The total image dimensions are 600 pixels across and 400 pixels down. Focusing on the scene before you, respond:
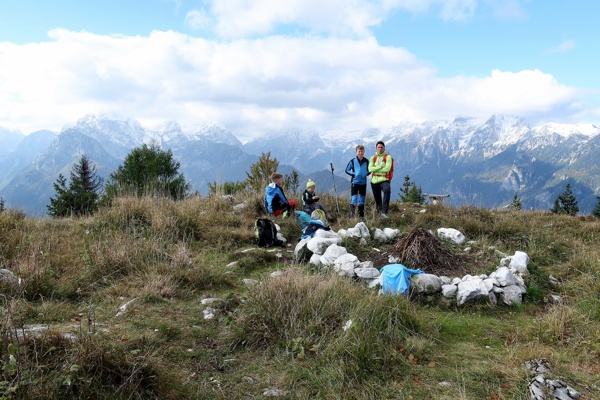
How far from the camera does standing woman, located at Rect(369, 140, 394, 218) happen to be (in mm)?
9891

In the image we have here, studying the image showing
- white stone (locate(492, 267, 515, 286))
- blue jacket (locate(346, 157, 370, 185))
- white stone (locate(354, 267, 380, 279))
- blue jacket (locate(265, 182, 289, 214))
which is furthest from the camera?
blue jacket (locate(346, 157, 370, 185))

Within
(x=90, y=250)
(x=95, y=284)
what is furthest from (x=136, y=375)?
(x=90, y=250)

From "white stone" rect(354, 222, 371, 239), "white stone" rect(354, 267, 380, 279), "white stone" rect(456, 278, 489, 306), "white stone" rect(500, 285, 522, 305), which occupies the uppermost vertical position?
"white stone" rect(354, 222, 371, 239)

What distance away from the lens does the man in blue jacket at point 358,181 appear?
1015 cm

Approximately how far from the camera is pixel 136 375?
2.52m

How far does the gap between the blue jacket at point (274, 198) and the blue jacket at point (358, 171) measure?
2168 millimetres

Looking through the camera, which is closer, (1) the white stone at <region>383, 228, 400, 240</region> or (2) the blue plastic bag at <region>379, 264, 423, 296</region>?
(2) the blue plastic bag at <region>379, 264, 423, 296</region>

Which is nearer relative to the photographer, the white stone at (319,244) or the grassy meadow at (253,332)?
the grassy meadow at (253,332)

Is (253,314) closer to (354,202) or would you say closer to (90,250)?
(90,250)

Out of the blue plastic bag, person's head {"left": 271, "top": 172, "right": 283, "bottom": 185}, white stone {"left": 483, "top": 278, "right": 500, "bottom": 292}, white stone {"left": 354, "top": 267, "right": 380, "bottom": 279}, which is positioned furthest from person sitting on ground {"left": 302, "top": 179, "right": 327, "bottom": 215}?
white stone {"left": 483, "top": 278, "right": 500, "bottom": 292}

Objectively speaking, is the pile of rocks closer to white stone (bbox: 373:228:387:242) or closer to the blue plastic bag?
the blue plastic bag

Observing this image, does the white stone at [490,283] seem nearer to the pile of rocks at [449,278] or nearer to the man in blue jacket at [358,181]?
the pile of rocks at [449,278]

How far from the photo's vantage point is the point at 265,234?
771cm

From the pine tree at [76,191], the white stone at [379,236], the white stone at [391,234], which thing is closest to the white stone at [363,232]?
the white stone at [379,236]
